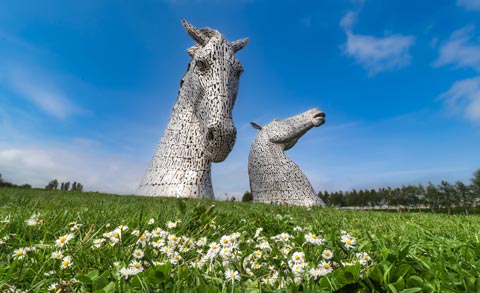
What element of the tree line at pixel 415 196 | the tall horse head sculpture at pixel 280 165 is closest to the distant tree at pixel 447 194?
the tree line at pixel 415 196

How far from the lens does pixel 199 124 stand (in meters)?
9.30

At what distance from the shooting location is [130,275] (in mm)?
1360

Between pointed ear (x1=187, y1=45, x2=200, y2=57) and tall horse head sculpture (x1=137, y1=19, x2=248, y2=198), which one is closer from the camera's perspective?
tall horse head sculpture (x1=137, y1=19, x2=248, y2=198)

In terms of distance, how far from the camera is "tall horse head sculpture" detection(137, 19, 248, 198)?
8.27 meters

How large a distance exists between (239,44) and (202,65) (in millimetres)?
1780

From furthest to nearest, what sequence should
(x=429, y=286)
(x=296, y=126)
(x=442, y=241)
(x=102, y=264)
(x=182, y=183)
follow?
(x=296, y=126) → (x=182, y=183) → (x=442, y=241) → (x=102, y=264) → (x=429, y=286)

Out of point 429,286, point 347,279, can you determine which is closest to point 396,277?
point 429,286

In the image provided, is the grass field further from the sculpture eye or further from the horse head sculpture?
the sculpture eye

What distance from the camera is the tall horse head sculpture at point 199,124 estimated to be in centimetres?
827

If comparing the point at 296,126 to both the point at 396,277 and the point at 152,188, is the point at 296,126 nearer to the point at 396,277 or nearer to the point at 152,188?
the point at 152,188

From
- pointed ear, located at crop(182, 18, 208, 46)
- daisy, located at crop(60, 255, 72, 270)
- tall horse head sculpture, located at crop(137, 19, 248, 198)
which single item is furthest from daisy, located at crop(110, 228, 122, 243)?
pointed ear, located at crop(182, 18, 208, 46)

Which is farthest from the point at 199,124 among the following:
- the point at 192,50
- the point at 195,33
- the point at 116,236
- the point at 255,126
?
the point at 116,236

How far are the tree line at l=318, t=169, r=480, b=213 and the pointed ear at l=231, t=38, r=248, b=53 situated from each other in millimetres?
38715

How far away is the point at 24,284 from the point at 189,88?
814 cm
